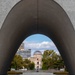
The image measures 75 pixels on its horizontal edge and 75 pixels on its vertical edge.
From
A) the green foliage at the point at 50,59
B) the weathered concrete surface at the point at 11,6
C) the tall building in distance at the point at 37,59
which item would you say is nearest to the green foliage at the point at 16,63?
the green foliage at the point at 50,59

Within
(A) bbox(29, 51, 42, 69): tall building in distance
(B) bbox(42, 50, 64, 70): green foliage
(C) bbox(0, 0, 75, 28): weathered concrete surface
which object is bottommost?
(C) bbox(0, 0, 75, 28): weathered concrete surface

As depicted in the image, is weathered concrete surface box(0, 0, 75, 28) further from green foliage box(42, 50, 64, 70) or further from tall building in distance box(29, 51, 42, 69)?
tall building in distance box(29, 51, 42, 69)

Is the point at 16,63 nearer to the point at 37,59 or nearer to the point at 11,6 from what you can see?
the point at 11,6

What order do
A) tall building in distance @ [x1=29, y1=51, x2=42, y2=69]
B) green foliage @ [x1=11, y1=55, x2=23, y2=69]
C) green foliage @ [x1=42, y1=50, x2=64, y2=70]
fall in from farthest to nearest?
tall building in distance @ [x1=29, y1=51, x2=42, y2=69] < green foliage @ [x1=42, y1=50, x2=64, y2=70] < green foliage @ [x1=11, y1=55, x2=23, y2=69]

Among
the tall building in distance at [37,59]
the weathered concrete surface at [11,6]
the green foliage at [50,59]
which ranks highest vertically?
the tall building in distance at [37,59]

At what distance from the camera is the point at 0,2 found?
10.9 m

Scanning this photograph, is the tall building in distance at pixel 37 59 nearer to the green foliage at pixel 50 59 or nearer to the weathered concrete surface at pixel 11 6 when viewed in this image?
the green foliage at pixel 50 59

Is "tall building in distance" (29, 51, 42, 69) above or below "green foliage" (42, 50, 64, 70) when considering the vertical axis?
above

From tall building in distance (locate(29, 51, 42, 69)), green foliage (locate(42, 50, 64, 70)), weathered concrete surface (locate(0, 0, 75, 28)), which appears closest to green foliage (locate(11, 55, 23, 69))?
green foliage (locate(42, 50, 64, 70))

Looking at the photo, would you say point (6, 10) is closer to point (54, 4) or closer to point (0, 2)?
point (0, 2)

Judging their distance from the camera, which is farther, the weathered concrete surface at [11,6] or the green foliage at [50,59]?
the green foliage at [50,59]

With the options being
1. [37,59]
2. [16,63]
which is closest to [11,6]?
[16,63]

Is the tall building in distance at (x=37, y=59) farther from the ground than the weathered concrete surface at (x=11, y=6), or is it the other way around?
the tall building in distance at (x=37, y=59)

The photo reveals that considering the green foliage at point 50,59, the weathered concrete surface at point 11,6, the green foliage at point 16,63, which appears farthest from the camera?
the green foliage at point 50,59
